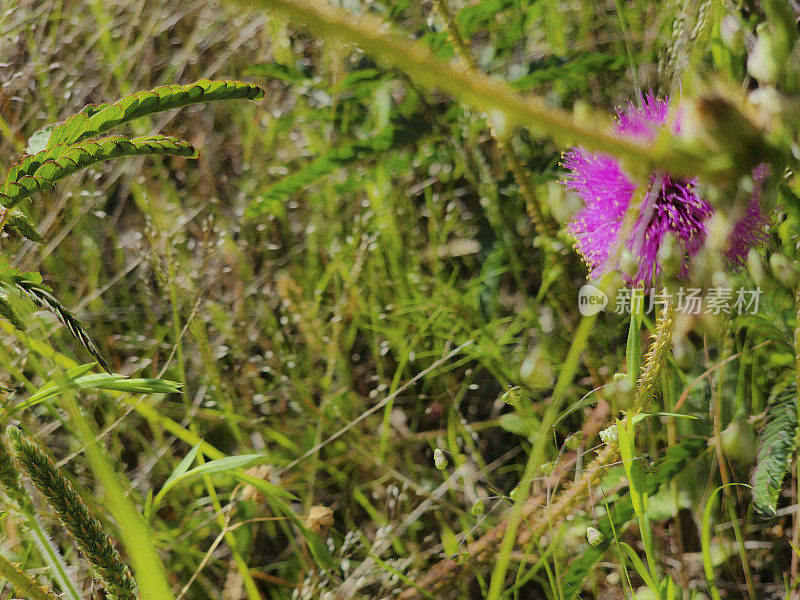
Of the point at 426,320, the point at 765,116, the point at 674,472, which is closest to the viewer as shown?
the point at 765,116

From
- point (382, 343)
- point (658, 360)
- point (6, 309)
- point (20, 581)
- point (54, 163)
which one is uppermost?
point (54, 163)

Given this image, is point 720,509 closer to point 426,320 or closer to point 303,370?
point 426,320

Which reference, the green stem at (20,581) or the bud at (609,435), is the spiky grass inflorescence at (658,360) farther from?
the green stem at (20,581)

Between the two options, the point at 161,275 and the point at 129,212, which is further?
the point at 129,212

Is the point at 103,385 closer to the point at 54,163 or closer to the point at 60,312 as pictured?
the point at 60,312

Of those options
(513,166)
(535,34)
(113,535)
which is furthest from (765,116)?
(535,34)

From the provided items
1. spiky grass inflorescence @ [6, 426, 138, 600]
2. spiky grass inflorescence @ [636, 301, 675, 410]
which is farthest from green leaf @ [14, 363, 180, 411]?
spiky grass inflorescence @ [636, 301, 675, 410]

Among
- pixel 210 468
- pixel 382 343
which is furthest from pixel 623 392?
pixel 382 343
